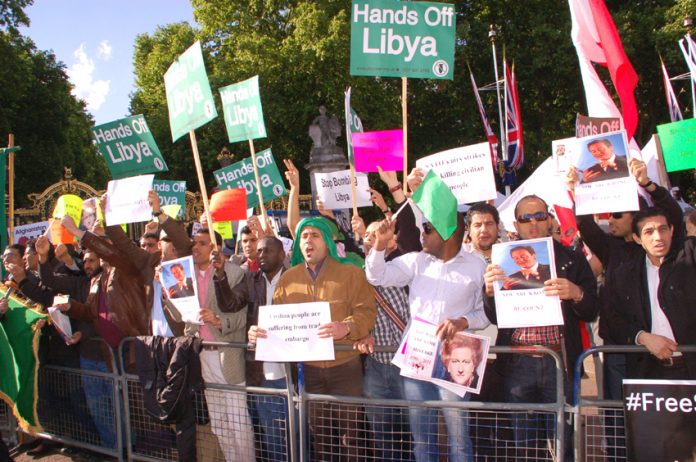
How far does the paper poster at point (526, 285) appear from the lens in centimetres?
372

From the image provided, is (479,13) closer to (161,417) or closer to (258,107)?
(258,107)

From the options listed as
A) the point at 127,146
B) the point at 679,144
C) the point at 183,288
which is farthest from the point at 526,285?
the point at 127,146

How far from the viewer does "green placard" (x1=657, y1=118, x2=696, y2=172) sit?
217 inches

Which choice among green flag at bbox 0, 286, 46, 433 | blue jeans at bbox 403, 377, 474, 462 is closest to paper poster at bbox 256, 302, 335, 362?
blue jeans at bbox 403, 377, 474, 462

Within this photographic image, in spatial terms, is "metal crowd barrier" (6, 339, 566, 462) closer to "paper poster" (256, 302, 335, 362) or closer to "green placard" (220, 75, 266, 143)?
"paper poster" (256, 302, 335, 362)

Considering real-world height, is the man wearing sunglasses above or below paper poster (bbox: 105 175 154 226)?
below

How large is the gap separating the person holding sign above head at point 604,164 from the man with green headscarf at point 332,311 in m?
1.61

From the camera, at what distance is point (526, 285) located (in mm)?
3766

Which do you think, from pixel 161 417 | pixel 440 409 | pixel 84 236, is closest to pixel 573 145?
pixel 440 409

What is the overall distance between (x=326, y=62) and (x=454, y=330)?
22.2 metres

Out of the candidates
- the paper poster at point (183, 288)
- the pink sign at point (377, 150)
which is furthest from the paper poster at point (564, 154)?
the paper poster at point (183, 288)

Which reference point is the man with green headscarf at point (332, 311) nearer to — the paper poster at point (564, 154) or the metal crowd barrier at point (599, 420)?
the metal crowd barrier at point (599, 420)

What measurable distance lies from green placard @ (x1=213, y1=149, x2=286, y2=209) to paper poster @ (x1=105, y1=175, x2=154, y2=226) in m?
3.67

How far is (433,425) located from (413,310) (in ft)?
2.34
